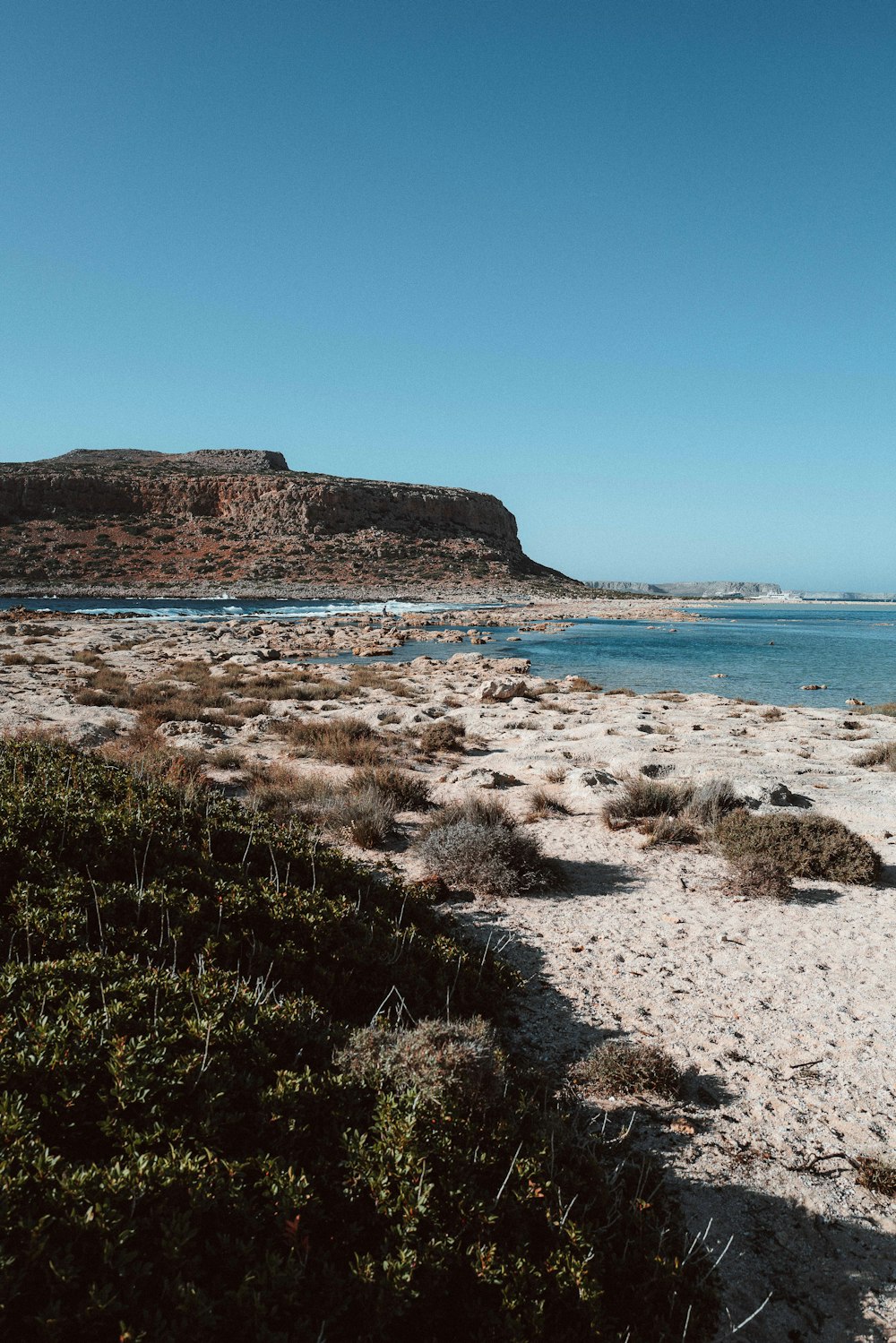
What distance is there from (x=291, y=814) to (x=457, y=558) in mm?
84556

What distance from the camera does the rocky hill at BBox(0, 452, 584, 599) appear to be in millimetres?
70625

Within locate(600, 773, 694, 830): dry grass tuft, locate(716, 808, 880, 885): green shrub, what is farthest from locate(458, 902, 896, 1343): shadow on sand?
locate(600, 773, 694, 830): dry grass tuft

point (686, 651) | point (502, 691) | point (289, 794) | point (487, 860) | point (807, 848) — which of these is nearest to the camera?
point (487, 860)

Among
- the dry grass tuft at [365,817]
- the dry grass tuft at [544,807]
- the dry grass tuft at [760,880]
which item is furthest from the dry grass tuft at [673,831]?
the dry grass tuft at [365,817]

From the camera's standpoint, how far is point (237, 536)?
3292 inches

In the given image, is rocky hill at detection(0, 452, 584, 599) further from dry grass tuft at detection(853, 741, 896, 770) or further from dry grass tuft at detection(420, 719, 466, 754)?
dry grass tuft at detection(853, 741, 896, 770)

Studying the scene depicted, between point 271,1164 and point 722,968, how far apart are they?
4.44 meters

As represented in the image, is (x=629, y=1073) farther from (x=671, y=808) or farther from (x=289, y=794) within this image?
(x=289, y=794)

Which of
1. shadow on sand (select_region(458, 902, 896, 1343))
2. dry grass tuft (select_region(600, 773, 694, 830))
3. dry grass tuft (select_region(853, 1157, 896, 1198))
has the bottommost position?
shadow on sand (select_region(458, 902, 896, 1343))

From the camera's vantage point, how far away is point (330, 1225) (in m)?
2.40

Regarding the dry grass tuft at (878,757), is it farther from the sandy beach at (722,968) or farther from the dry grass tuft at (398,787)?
the dry grass tuft at (398,787)

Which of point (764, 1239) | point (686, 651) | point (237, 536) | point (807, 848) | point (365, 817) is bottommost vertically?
Answer: point (764, 1239)

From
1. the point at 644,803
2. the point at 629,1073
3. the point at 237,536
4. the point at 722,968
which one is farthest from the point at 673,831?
the point at 237,536

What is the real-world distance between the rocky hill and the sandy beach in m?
59.5
